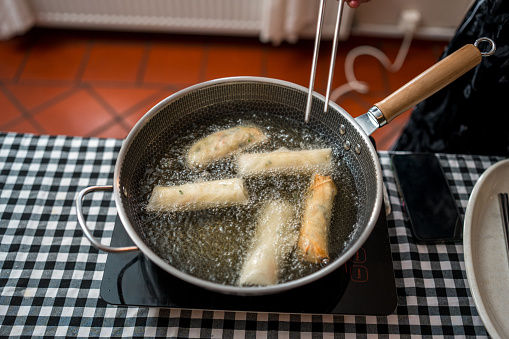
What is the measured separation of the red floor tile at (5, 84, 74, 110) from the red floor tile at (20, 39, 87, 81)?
0.06 metres

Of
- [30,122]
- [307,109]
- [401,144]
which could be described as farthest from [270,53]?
[307,109]

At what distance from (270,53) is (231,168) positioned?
51.0 inches

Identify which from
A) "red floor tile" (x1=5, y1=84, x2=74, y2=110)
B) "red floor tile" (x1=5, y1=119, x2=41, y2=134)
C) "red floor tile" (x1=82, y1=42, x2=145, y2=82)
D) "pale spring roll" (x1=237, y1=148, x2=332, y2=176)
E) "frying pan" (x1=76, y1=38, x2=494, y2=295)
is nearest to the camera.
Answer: "frying pan" (x1=76, y1=38, x2=494, y2=295)

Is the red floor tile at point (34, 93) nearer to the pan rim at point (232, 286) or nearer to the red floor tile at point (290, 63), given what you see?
the red floor tile at point (290, 63)

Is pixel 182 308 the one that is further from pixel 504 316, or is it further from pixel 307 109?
pixel 504 316

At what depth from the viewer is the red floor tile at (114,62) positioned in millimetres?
1855

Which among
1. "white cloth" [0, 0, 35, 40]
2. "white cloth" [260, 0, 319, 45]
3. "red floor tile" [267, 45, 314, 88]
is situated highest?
"white cloth" [0, 0, 35, 40]

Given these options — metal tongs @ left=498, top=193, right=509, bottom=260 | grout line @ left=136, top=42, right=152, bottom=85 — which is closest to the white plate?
metal tongs @ left=498, top=193, right=509, bottom=260

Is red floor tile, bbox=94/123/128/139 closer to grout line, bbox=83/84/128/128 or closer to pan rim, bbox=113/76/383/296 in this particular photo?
grout line, bbox=83/84/128/128

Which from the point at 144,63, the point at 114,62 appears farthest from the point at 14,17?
the point at 144,63

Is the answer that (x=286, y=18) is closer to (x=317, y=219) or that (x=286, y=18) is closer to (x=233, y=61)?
(x=233, y=61)

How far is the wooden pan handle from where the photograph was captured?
2.31 ft

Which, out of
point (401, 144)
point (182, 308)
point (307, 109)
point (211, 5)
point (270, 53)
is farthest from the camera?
point (270, 53)

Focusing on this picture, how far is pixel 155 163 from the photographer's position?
781 millimetres
